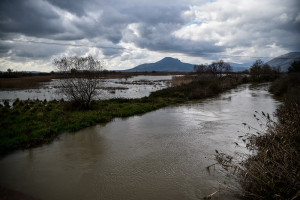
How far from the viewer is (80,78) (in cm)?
1585

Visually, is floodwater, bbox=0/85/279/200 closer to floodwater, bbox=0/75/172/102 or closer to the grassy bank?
the grassy bank

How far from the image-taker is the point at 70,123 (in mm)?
12102

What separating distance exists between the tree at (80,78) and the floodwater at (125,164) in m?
5.04

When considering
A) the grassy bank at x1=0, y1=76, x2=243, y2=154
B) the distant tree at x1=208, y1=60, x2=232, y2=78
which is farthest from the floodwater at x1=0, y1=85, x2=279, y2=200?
the distant tree at x1=208, y1=60, x2=232, y2=78

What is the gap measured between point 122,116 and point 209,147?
805 cm

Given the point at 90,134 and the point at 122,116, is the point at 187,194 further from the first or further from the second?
the point at 122,116

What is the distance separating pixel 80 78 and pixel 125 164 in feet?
34.5

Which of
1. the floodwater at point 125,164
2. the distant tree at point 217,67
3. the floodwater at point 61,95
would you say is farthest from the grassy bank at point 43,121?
the distant tree at point 217,67

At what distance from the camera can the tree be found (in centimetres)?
1576

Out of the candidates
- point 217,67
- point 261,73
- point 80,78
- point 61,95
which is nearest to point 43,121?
point 80,78

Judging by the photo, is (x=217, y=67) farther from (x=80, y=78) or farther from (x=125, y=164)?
(x=125, y=164)

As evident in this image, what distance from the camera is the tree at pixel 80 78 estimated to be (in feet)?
51.7

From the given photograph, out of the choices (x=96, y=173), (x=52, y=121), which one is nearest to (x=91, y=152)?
(x=96, y=173)

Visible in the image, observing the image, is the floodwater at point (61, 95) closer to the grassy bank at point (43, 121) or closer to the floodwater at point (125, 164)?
the grassy bank at point (43, 121)
